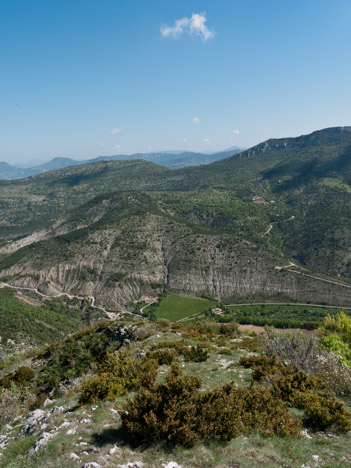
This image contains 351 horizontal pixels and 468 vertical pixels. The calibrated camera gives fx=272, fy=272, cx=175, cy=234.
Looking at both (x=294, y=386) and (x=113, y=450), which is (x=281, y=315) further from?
(x=113, y=450)

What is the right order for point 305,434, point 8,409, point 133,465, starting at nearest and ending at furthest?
point 133,465 → point 305,434 → point 8,409

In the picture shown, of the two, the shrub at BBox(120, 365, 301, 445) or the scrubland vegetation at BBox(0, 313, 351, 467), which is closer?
the scrubland vegetation at BBox(0, 313, 351, 467)

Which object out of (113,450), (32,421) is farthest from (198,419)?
(32,421)

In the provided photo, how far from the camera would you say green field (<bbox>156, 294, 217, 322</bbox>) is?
417ft

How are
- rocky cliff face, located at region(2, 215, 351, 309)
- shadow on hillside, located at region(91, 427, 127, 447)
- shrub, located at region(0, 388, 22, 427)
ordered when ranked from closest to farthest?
1. shadow on hillside, located at region(91, 427, 127, 447)
2. shrub, located at region(0, 388, 22, 427)
3. rocky cliff face, located at region(2, 215, 351, 309)

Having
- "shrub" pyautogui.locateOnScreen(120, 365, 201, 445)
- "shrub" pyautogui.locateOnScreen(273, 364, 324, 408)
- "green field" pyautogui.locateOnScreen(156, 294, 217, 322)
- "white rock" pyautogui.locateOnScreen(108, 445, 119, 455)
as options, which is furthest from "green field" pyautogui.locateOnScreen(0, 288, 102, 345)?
"shrub" pyautogui.locateOnScreen(273, 364, 324, 408)

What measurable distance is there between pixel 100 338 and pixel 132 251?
117 m

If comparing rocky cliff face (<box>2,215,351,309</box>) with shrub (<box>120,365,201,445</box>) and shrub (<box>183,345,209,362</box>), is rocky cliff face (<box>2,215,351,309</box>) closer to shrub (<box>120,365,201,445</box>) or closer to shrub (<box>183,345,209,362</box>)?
shrub (<box>183,345,209,362</box>)

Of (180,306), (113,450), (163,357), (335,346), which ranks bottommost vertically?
(180,306)

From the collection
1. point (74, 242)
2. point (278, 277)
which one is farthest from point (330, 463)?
point (74, 242)

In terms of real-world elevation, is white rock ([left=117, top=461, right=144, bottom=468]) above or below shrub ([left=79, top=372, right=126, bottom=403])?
above

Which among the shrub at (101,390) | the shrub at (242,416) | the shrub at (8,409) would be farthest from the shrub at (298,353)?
the shrub at (8,409)

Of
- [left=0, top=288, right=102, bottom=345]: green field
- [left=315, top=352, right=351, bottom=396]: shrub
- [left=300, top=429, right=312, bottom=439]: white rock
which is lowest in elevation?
[left=0, top=288, right=102, bottom=345]: green field

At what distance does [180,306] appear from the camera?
13475 centimetres
